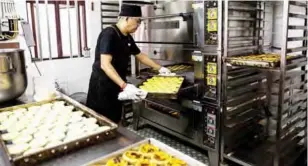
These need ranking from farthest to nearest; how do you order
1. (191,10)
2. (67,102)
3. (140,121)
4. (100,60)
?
(140,121) < (191,10) < (100,60) < (67,102)

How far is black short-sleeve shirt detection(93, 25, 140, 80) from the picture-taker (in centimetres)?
222

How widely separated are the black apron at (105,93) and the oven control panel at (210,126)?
0.88m

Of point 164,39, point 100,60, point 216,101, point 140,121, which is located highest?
point 164,39

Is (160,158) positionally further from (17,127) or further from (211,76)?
(211,76)

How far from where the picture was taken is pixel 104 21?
13.1 feet

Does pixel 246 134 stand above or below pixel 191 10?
below

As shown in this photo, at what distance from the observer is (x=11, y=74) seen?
1.83 meters

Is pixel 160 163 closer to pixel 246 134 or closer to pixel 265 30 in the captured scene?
pixel 246 134

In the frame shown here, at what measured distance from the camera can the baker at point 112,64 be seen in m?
2.21

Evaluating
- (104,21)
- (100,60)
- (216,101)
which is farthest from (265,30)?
(104,21)

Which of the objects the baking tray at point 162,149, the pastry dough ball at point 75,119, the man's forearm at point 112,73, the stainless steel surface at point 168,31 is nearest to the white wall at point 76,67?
the stainless steel surface at point 168,31

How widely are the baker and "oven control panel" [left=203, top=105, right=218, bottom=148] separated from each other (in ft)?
2.85

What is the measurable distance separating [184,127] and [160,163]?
1923 mm

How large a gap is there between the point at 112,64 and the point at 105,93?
0.28 meters
